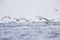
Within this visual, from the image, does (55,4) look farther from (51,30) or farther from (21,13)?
(21,13)

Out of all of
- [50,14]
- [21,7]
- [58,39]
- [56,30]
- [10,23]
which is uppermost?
[21,7]

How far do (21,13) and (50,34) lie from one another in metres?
0.54

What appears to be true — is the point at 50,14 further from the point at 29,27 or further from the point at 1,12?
the point at 1,12

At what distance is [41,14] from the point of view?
66.6 inches

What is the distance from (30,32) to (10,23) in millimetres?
332

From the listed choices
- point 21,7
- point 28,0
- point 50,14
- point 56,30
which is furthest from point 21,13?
point 56,30

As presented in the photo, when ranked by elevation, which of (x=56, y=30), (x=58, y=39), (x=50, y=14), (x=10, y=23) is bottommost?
(x=58, y=39)

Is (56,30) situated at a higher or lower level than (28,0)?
lower

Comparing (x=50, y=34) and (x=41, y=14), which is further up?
(x=41, y=14)

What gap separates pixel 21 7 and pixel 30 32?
15.7 inches

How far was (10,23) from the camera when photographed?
167 cm

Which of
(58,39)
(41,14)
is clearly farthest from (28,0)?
(58,39)

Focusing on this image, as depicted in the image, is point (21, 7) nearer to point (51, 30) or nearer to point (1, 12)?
point (1, 12)

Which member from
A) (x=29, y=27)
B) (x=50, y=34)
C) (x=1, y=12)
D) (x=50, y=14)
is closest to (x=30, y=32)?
(x=29, y=27)
